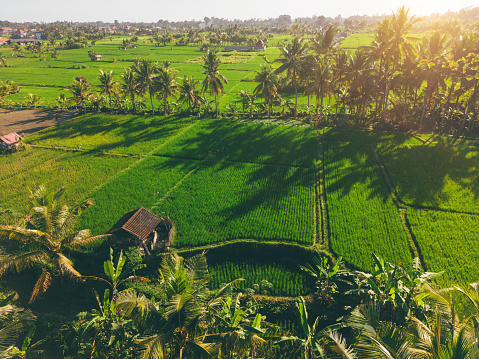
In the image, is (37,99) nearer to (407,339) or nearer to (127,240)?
(127,240)

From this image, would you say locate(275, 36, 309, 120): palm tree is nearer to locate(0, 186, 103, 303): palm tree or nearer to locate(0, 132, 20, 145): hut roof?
locate(0, 186, 103, 303): palm tree

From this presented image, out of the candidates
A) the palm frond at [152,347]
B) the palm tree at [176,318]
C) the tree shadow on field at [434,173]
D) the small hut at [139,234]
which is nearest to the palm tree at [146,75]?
the small hut at [139,234]

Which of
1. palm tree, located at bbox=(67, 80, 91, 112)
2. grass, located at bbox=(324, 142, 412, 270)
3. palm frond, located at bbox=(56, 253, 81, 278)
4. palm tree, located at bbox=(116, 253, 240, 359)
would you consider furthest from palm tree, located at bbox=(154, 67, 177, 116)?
palm tree, located at bbox=(116, 253, 240, 359)

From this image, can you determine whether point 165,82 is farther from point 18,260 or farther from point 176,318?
point 176,318

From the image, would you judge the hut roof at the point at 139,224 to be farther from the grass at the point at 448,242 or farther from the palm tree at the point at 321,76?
the palm tree at the point at 321,76

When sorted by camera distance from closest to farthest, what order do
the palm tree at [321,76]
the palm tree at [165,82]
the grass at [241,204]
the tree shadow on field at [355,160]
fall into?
the grass at [241,204]
the tree shadow on field at [355,160]
the palm tree at [321,76]
the palm tree at [165,82]
